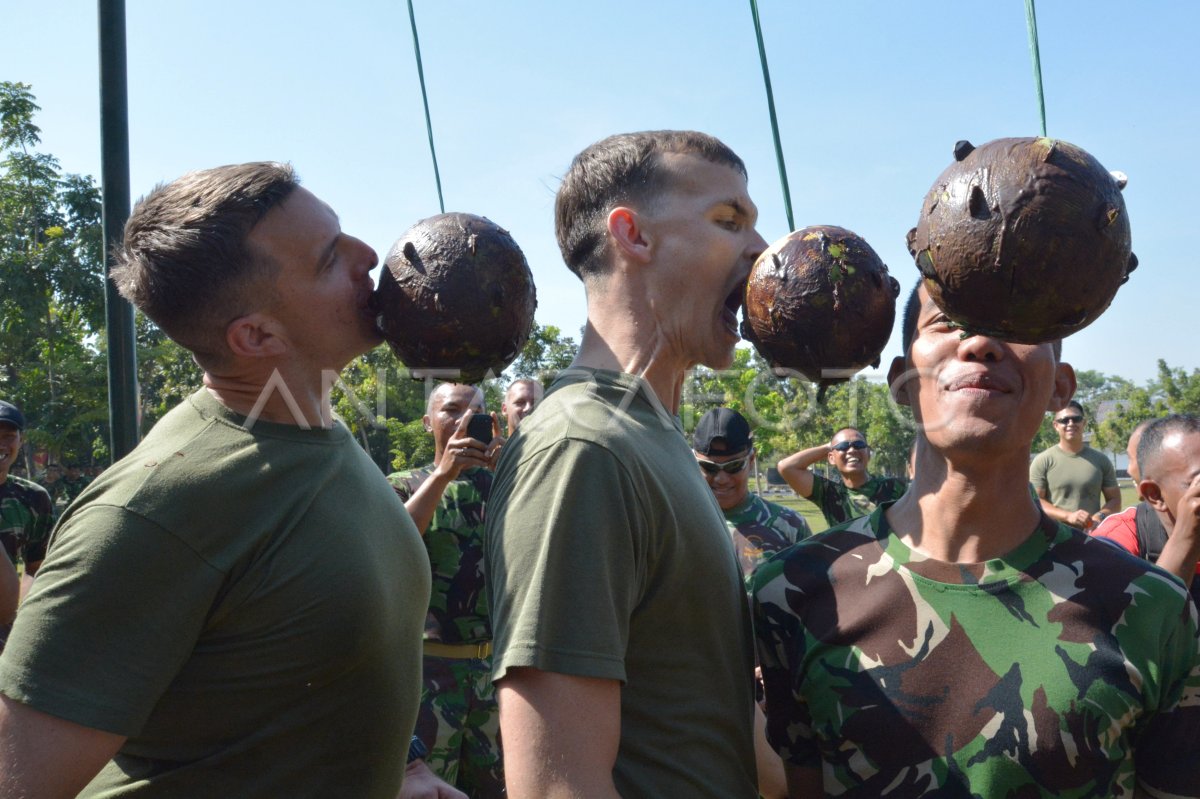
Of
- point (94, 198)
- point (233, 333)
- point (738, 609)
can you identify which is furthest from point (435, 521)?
point (94, 198)

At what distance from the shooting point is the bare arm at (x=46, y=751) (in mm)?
1877

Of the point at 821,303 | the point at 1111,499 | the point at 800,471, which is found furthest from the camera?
Answer: the point at 1111,499

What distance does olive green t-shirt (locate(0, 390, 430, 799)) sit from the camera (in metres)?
1.95

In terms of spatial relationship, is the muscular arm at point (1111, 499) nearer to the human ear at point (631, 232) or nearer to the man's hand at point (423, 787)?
the man's hand at point (423, 787)

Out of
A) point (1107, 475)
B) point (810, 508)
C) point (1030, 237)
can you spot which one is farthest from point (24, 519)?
point (810, 508)

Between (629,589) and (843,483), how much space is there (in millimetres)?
5887

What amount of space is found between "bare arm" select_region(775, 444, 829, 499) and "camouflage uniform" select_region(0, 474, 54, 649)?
4808 mm

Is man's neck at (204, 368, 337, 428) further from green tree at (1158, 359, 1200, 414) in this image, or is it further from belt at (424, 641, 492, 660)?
green tree at (1158, 359, 1200, 414)

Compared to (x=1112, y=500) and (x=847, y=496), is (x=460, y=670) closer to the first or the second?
(x=847, y=496)

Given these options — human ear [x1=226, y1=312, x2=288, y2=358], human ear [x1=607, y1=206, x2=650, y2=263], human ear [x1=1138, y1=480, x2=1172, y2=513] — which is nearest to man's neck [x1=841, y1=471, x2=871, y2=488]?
human ear [x1=1138, y1=480, x2=1172, y2=513]

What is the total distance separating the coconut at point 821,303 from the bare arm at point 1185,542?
2.91 metres

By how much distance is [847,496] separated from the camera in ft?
21.8

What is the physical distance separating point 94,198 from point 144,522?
1231 inches

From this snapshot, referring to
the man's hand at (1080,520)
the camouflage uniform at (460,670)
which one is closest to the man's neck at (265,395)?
the camouflage uniform at (460,670)
